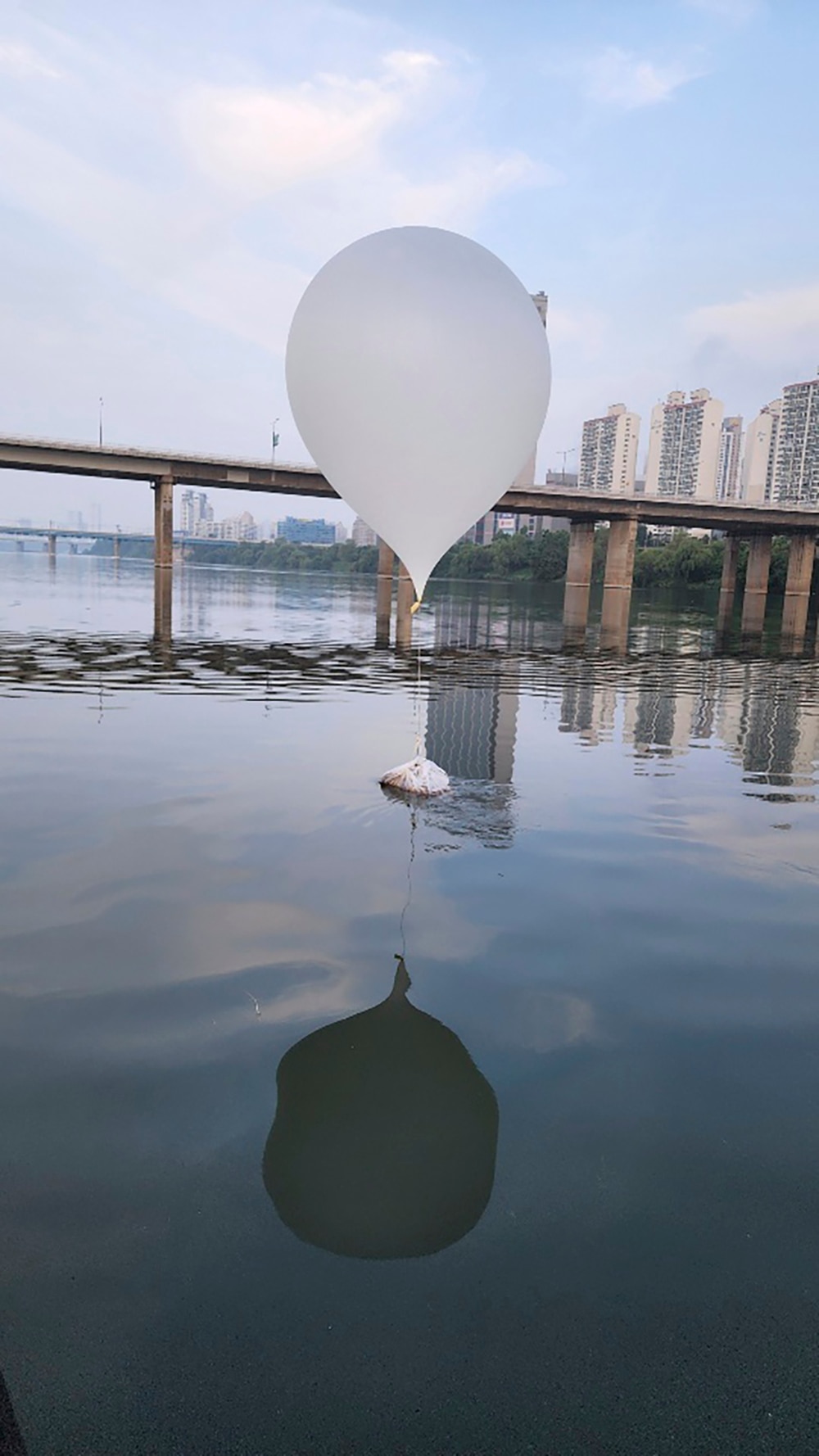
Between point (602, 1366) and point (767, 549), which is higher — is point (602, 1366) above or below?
below

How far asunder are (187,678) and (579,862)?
14445 millimetres

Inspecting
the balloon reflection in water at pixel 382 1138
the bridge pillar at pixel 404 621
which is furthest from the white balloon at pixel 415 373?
the bridge pillar at pixel 404 621

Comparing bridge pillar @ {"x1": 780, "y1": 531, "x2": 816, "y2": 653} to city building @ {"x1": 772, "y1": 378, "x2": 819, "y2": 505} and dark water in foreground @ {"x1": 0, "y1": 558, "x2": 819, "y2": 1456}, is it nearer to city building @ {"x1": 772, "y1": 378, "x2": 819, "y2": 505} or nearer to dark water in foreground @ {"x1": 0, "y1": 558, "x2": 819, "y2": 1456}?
dark water in foreground @ {"x1": 0, "y1": 558, "x2": 819, "y2": 1456}

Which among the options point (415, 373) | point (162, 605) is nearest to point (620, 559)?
point (162, 605)

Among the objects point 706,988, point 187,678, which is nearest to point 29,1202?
point 706,988

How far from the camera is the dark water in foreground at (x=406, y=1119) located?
3316 mm

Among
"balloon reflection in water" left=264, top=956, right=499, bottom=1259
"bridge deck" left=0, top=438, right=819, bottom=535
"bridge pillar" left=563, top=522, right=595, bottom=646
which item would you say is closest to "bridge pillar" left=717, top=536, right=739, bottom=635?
"bridge deck" left=0, top=438, right=819, bottom=535

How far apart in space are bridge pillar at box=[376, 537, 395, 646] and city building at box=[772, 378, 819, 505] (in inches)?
4625

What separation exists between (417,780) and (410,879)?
341 cm

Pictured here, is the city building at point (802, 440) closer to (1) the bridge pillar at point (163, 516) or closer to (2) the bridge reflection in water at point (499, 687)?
(1) the bridge pillar at point (163, 516)

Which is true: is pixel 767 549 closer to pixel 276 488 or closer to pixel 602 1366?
pixel 276 488

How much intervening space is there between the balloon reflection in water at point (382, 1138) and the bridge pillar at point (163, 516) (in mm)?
77616

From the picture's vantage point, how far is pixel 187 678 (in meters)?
21.7

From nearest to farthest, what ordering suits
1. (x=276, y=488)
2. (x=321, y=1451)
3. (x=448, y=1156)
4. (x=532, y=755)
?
(x=321, y=1451)
(x=448, y=1156)
(x=532, y=755)
(x=276, y=488)
